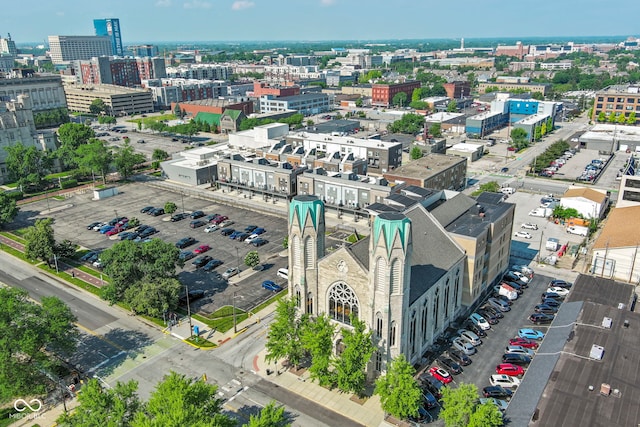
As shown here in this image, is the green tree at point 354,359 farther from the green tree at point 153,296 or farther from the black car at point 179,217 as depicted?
the black car at point 179,217

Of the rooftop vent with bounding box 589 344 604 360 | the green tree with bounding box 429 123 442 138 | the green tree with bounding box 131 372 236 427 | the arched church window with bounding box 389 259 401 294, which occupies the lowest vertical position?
the rooftop vent with bounding box 589 344 604 360

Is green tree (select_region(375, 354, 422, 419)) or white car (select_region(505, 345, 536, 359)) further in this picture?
white car (select_region(505, 345, 536, 359))

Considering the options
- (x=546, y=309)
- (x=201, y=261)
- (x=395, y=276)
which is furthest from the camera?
(x=201, y=261)

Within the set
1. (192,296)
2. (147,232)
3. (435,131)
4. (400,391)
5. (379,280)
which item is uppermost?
(379,280)

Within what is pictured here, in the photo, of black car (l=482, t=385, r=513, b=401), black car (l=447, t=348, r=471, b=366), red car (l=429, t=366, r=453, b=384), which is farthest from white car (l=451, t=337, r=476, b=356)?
black car (l=482, t=385, r=513, b=401)

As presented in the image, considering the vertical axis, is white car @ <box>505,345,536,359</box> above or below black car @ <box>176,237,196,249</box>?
below

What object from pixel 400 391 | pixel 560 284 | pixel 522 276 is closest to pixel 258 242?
pixel 522 276

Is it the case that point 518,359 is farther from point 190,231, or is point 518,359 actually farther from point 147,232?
point 147,232

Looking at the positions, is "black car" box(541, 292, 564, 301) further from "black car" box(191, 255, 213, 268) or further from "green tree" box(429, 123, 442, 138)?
"green tree" box(429, 123, 442, 138)
